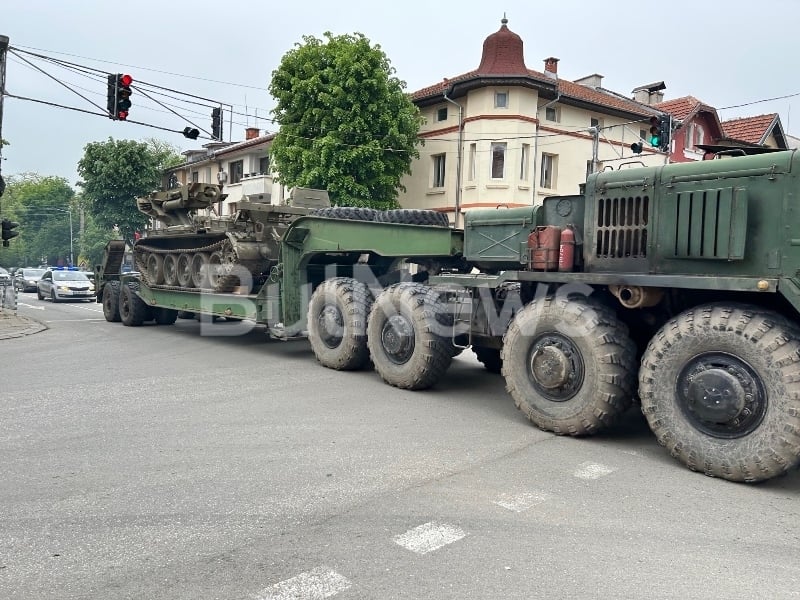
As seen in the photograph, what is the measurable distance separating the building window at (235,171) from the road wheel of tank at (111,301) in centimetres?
2271

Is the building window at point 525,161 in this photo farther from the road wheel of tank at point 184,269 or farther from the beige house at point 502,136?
the road wheel of tank at point 184,269

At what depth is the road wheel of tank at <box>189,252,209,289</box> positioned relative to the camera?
1266 centimetres

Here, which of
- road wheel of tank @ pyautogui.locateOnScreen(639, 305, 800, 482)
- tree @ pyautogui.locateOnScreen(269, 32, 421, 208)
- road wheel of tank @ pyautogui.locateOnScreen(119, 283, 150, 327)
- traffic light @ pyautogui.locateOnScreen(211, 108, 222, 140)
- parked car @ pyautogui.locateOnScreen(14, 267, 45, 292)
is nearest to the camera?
road wheel of tank @ pyautogui.locateOnScreen(639, 305, 800, 482)

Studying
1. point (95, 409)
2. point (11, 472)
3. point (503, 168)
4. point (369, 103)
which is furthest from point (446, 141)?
point (11, 472)

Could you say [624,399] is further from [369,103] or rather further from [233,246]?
[369,103]

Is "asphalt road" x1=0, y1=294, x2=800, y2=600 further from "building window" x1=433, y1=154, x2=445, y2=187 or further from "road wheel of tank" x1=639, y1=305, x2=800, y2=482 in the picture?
"building window" x1=433, y1=154, x2=445, y2=187

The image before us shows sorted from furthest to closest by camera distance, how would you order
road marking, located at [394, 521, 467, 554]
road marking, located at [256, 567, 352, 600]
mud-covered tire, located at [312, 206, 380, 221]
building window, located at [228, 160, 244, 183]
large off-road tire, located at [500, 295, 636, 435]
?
1. building window, located at [228, 160, 244, 183]
2. mud-covered tire, located at [312, 206, 380, 221]
3. large off-road tire, located at [500, 295, 636, 435]
4. road marking, located at [394, 521, 467, 554]
5. road marking, located at [256, 567, 352, 600]

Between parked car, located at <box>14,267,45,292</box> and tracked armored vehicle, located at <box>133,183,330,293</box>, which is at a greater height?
tracked armored vehicle, located at <box>133,183,330,293</box>

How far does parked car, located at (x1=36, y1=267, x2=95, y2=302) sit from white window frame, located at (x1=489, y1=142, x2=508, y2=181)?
53.4ft

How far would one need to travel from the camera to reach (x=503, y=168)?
26047mm

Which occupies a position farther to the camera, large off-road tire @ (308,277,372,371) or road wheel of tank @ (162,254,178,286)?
road wheel of tank @ (162,254,178,286)

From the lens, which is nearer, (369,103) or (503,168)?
(369,103)

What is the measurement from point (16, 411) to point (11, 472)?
2200 millimetres

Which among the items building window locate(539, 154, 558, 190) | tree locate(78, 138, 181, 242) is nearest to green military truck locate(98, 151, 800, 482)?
building window locate(539, 154, 558, 190)
